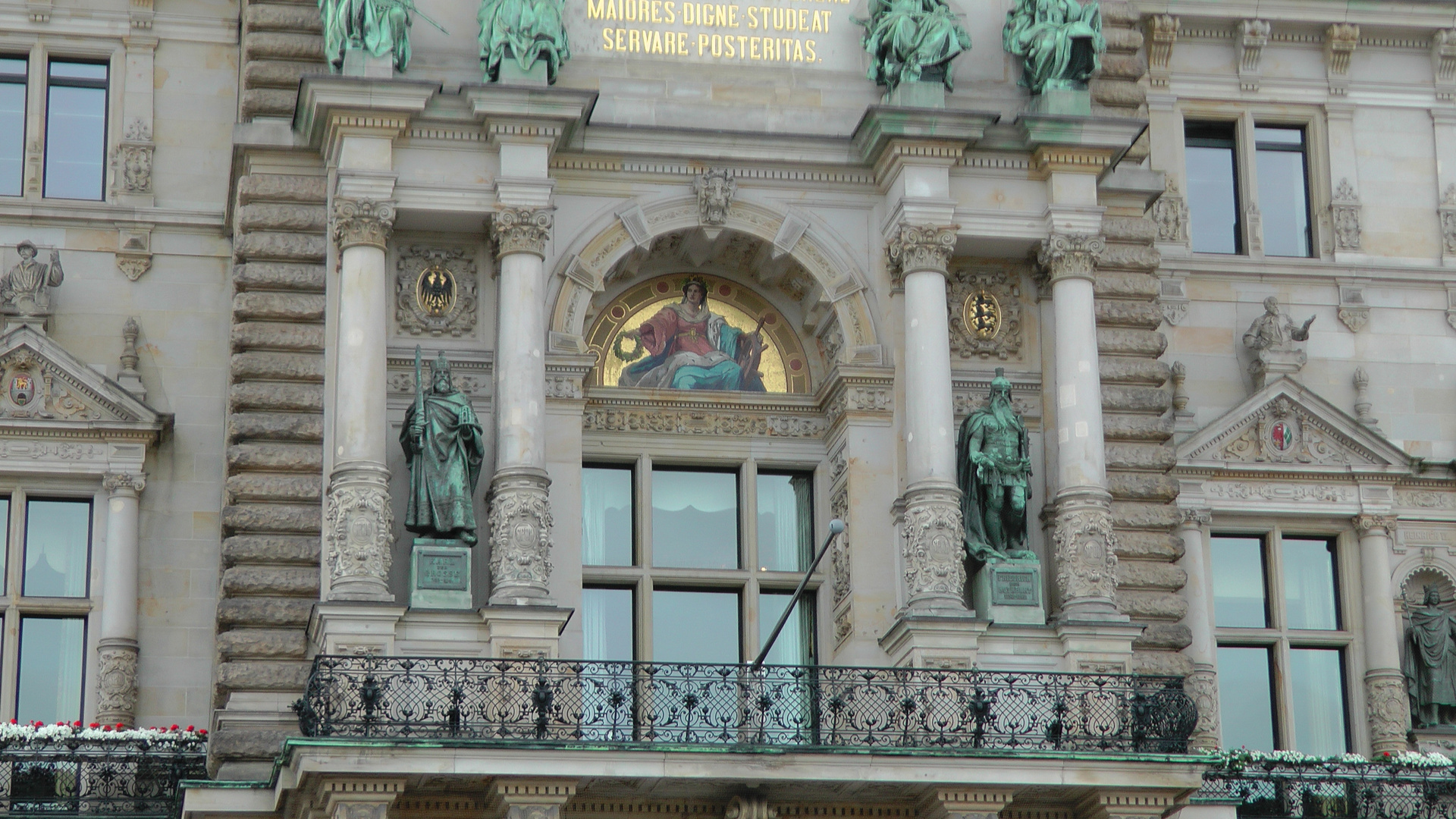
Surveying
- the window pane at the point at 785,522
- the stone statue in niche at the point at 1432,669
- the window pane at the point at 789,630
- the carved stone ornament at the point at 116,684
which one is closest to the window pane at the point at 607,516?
the window pane at the point at 785,522

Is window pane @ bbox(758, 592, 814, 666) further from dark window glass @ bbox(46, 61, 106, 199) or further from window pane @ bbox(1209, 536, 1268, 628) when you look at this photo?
dark window glass @ bbox(46, 61, 106, 199)

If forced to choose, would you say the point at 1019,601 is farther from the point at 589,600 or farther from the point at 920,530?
the point at 589,600

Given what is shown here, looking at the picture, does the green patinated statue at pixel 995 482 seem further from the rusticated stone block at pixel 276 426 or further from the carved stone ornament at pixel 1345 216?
the rusticated stone block at pixel 276 426

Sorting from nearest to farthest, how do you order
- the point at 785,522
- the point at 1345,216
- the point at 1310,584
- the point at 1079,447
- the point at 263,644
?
the point at 263,644, the point at 1079,447, the point at 785,522, the point at 1310,584, the point at 1345,216

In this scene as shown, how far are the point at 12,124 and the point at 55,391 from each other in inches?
123

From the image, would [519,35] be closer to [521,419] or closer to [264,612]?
[521,419]

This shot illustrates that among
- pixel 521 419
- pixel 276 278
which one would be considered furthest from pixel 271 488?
pixel 521 419

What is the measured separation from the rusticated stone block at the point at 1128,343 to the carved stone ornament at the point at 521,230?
5875 mm

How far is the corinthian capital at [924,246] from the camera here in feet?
82.9

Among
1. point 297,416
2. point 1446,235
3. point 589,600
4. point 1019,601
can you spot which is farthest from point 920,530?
point 1446,235

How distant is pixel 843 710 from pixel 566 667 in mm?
2518

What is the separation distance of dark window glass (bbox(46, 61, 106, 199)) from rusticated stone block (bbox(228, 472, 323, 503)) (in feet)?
13.9

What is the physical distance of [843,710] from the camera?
23312 millimetres

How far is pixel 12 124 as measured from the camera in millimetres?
27031
